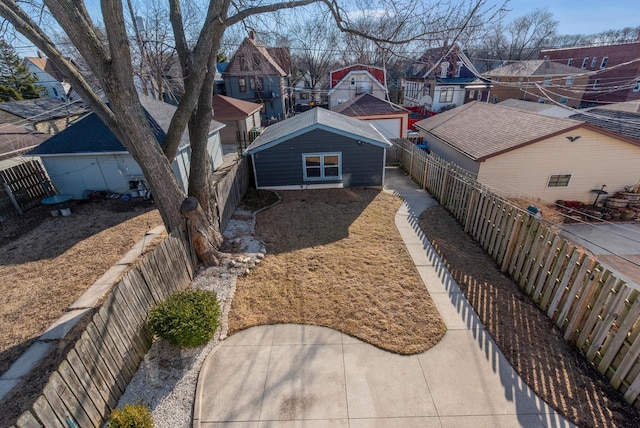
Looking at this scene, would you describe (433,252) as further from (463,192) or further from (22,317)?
(22,317)

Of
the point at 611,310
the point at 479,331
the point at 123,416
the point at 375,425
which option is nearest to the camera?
the point at 123,416

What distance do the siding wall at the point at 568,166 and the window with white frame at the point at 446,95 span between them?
2468cm

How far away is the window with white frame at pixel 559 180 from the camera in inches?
527

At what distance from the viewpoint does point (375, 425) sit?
4121 mm

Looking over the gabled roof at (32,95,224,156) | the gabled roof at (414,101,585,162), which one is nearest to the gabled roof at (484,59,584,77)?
the gabled roof at (414,101,585,162)

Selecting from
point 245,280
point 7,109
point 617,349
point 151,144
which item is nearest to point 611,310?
point 617,349

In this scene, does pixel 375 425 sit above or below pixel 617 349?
below

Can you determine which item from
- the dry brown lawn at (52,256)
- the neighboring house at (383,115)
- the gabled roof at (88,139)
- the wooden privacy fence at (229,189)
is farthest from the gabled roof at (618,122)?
the dry brown lawn at (52,256)

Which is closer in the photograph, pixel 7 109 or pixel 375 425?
pixel 375 425

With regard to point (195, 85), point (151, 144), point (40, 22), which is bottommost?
point (151, 144)

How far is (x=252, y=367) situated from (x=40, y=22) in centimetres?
854

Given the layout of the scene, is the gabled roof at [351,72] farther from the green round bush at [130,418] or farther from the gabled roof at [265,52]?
the green round bush at [130,418]

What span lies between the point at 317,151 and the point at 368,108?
11356 mm

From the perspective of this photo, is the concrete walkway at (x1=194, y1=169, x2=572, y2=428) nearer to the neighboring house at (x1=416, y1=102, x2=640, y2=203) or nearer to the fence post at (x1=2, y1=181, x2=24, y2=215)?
the neighboring house at (x1=416, y1=102, x2=640, y2=203)
